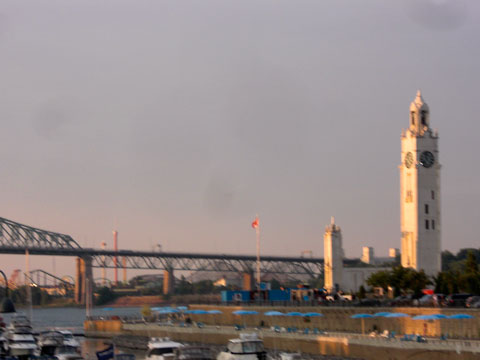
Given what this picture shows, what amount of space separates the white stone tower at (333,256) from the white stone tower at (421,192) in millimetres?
21997

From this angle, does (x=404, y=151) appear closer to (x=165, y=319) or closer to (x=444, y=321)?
(x=165, y=319)

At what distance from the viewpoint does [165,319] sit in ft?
340

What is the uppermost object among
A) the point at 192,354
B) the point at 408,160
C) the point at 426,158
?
the point at 426,158

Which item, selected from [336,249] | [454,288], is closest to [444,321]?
[454,288]

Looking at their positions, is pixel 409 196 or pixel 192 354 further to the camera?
pixel 409 196

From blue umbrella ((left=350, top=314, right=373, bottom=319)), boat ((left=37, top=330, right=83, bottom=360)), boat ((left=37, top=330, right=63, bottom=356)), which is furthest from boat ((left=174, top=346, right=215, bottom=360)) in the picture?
blue umbrella ((left=350, top=314, right=373, bottom=319))

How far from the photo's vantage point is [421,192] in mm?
115375

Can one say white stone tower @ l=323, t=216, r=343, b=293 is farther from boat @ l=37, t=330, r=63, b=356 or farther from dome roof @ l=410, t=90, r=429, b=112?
boat @ l=37, t=330, r=63, b=356

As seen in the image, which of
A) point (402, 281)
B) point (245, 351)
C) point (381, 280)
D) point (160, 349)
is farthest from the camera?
point (381, 280)

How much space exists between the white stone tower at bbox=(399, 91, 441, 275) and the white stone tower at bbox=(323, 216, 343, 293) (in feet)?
72.2

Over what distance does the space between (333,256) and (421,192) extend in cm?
2608

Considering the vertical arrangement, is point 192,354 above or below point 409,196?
below

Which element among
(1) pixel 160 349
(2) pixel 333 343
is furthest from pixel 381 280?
(1) pixel 160 349

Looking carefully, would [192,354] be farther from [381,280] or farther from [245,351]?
[381,280]
